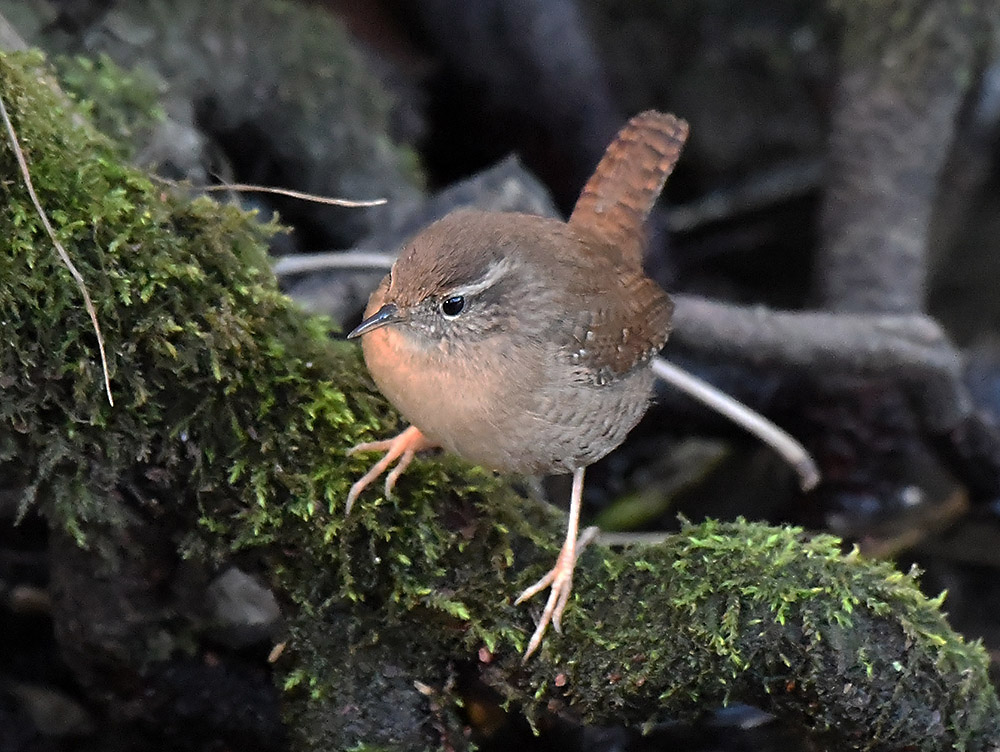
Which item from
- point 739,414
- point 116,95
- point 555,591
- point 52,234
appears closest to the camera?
point 52,234

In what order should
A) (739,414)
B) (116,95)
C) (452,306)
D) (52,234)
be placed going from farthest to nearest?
(739,414)
(116,95)
(452,306)
(52,234)

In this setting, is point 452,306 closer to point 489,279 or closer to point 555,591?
point 489,279

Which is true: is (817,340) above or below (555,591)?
above

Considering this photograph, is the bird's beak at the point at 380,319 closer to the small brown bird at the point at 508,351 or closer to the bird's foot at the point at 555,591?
the small brown bird at the point at 508,351

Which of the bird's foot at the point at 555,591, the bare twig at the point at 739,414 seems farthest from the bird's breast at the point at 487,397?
the bare twig at the point at 739,414

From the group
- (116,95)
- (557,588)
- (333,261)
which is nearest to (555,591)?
(557,588)

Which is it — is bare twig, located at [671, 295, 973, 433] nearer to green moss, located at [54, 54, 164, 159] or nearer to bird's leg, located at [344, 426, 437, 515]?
bird's leg, located at [344, 426, 437, 515]
